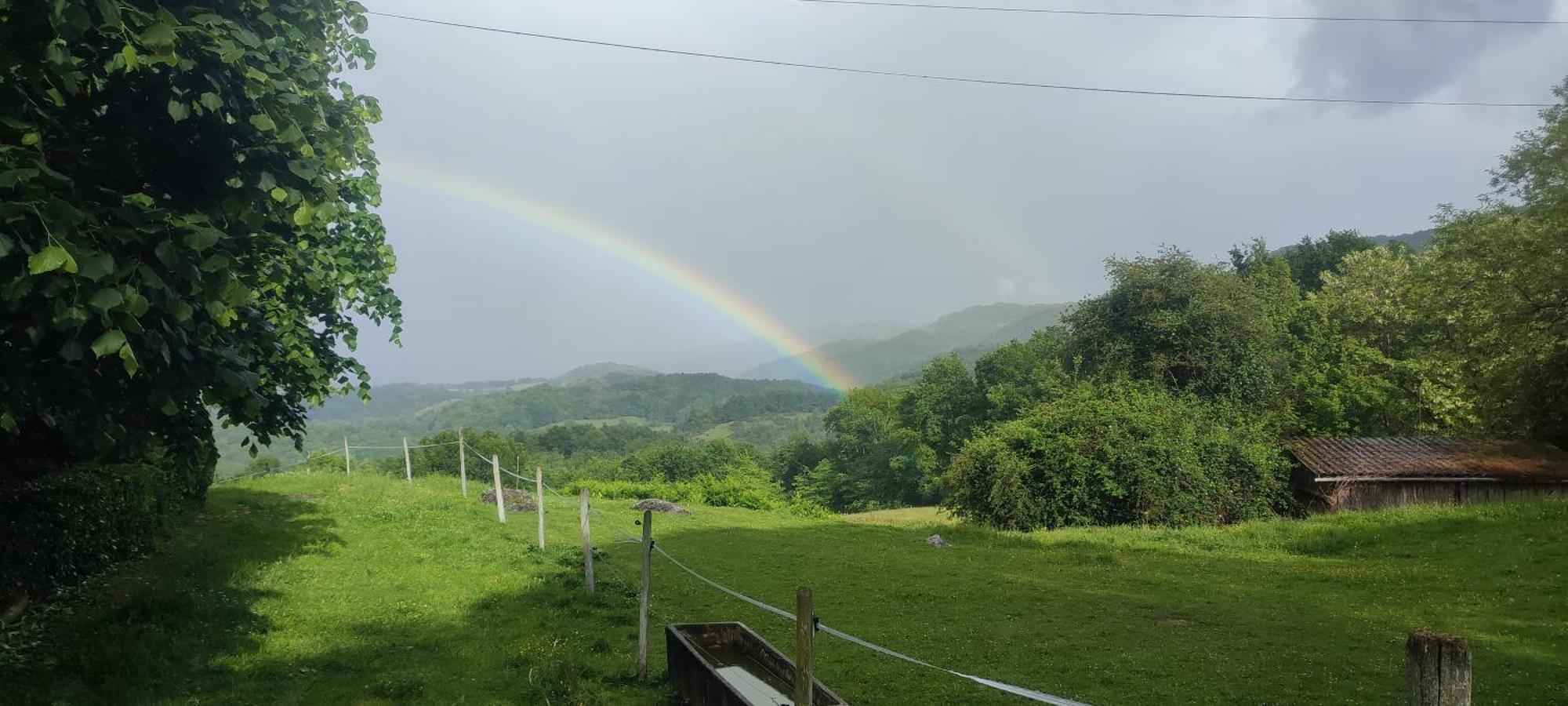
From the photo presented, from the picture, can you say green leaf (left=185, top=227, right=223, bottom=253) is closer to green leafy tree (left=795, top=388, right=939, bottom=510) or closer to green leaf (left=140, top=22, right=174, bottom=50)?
green leaf (left=140, top=22, right=174, bottom=50)

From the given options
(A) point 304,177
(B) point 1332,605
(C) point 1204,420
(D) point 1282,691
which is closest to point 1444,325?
(C) point 1204,420

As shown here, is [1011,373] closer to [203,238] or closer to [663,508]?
[663,508]

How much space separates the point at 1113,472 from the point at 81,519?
2727cm

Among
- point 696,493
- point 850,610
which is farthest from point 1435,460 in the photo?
point 696,493

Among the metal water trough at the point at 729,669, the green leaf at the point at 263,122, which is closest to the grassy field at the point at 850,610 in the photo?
the metal water trough at the point at 729,669

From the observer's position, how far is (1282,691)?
976cm

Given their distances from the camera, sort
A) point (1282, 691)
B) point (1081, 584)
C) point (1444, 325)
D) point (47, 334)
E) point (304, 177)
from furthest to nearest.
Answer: point (1444, 325) → point (1081, 584) → point (1282, 691) → point (304, 177) → point (47, 334)

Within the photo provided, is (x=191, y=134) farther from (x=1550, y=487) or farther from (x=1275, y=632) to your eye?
(x=1550, y=487)

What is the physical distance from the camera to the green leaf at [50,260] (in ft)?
13.9

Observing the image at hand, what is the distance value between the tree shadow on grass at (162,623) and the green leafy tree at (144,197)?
278 cm

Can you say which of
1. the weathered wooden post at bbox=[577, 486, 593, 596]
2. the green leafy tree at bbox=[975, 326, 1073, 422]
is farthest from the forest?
the weathered wooden post at bbox=[577, 486, 593, 596]

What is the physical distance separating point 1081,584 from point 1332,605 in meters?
4.49

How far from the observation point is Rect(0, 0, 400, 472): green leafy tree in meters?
4.73

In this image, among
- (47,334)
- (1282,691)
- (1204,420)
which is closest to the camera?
(47,334)
